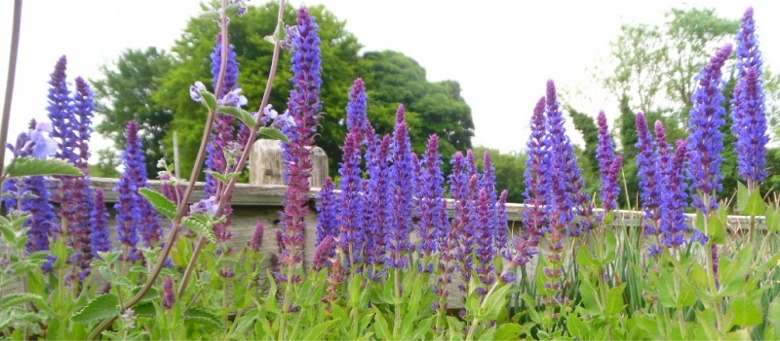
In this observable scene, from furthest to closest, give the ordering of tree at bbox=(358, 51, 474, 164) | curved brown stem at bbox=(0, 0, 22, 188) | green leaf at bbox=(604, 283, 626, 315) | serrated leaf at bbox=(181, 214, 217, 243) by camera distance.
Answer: tree at bbox=(358, 51, 474, 164)
green leaf at bbox=(604, 283, 626, 315)
serrated leaf at bbox=(181, 214, 217, 243)
curved brown stem at bbox=(0, 0, 22, 188)

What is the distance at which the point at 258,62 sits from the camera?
21.7 m

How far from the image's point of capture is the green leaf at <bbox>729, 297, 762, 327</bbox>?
1.76m

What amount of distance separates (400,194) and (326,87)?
19.1 m

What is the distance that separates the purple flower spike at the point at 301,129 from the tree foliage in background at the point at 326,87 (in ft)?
56.9

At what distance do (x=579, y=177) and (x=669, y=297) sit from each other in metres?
1.10

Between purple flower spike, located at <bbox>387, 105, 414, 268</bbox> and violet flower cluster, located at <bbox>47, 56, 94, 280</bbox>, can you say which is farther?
purple flower spike, located at <bbox>387, 105, 414, 268</bbox>

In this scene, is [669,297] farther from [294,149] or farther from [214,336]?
[214,336]

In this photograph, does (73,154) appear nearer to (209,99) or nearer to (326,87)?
(209,99)

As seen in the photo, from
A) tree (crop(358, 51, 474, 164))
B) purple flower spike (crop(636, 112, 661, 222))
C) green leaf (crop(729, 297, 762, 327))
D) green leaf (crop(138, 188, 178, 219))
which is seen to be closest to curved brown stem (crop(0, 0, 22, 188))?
green leaf (crop(138, 188, 178, 219))

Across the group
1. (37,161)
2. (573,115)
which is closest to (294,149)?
(37,161)

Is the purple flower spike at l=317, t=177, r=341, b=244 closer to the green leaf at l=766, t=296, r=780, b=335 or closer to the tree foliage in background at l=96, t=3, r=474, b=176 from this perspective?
the green leaf at l=766, t=296, r=780, b=335

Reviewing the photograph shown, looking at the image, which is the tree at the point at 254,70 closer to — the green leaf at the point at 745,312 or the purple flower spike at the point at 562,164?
the purple flower spike at the point at 562,164

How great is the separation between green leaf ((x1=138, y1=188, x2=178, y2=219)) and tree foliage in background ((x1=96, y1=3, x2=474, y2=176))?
18247mm

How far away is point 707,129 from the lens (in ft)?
8.92
